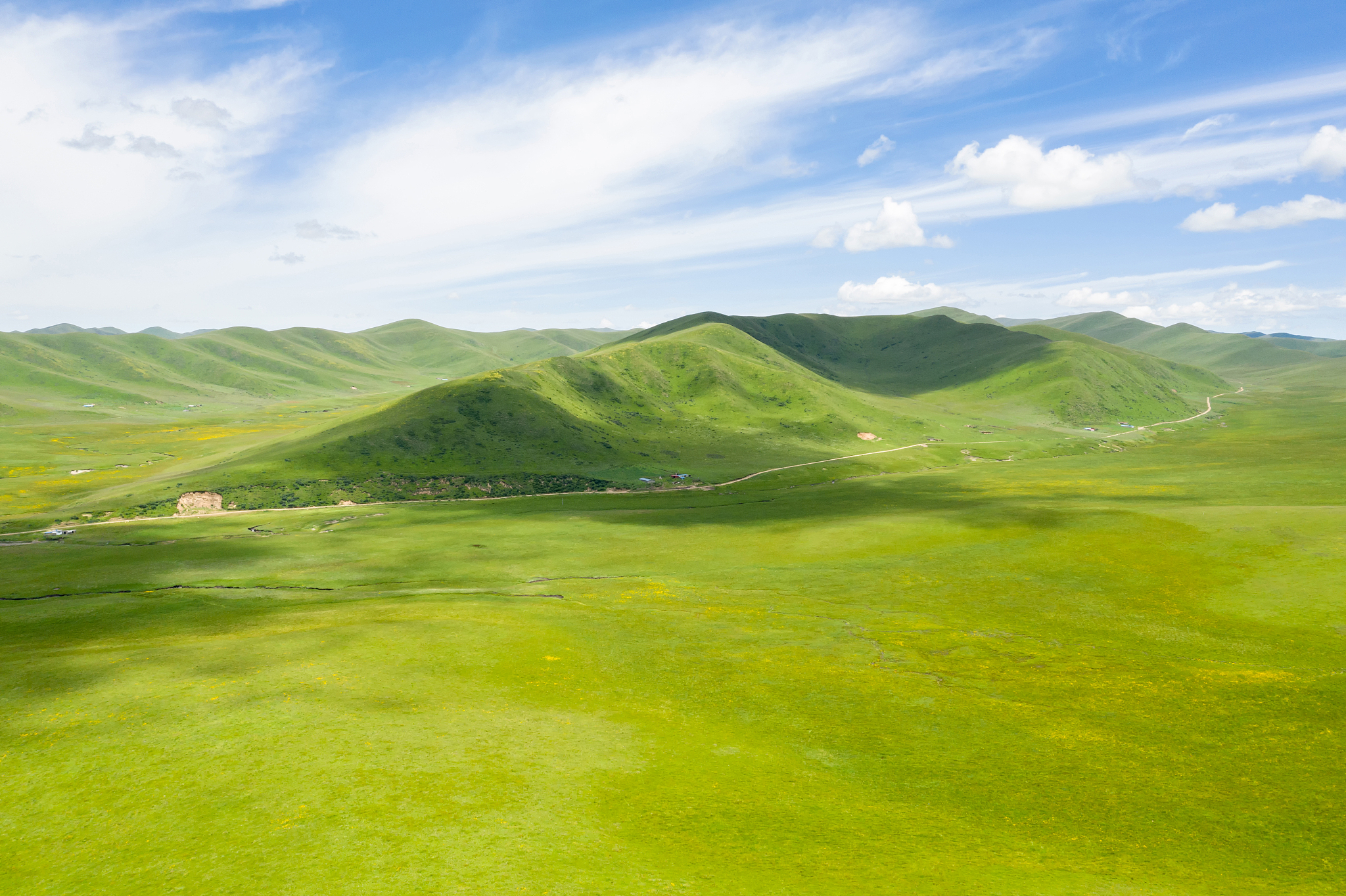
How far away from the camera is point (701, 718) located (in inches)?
1614

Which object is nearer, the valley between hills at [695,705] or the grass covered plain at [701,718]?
the grass covered plain at [701,718]

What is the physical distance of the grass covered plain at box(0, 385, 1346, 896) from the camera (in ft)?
85.9

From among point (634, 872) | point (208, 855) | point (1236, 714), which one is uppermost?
point (208, 855)

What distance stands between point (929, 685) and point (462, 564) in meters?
60.3

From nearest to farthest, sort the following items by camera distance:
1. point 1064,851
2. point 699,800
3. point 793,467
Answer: point 1064,851
point 699,800
point 793,467

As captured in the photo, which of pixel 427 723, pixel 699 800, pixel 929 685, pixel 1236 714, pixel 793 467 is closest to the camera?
pixel 699 800

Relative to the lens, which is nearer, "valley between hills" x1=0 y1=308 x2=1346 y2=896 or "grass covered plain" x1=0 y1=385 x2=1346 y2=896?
"grass covered plain" x1=0 y1=385 x2=1346 y2=896

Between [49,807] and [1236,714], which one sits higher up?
[49,807]

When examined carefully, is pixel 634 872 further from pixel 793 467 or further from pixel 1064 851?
pixel 793 467

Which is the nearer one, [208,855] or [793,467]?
[208,855]

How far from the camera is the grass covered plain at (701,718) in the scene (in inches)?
1031

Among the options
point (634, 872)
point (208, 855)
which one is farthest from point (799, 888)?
point (208, 855)

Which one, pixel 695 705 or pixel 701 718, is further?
pixel 695 705

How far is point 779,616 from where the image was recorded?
207 ft
